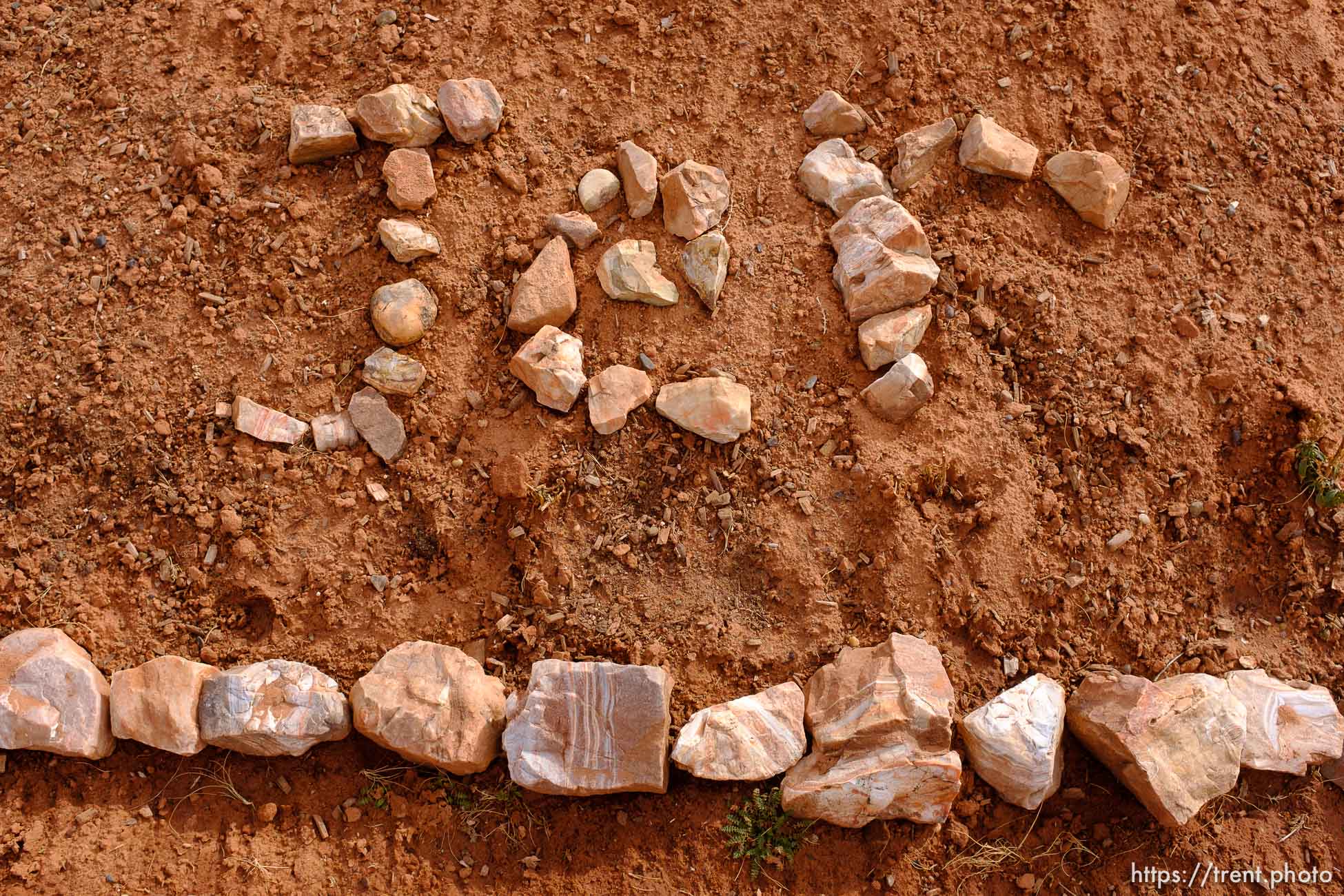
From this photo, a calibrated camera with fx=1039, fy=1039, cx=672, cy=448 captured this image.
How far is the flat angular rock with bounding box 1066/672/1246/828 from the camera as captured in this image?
281cm

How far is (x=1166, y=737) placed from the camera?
9.35 ft

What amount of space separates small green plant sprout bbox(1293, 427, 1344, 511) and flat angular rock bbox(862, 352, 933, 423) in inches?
46.8

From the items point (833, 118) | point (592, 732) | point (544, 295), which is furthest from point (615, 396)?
point (833, 118)

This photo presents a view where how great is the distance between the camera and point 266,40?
3.57 metres

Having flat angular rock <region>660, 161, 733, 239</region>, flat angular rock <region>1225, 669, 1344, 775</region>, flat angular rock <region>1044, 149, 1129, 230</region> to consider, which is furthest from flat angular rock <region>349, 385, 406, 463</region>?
flat angular rock <region>1225, 669, 1344, 775</region>

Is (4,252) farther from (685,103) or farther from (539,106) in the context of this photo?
(685,103)

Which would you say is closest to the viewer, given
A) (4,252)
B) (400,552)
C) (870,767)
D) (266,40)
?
(870,767)

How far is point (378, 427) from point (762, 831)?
64.0 inches

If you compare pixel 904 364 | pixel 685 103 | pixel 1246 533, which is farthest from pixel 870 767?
pixel 685 103

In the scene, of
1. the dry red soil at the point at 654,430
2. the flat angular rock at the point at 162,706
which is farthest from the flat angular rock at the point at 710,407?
the flat angular rock at the point at 162,706

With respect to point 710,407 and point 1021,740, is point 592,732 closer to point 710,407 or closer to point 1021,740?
point 710,407

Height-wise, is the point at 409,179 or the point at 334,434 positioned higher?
the point at 409,179

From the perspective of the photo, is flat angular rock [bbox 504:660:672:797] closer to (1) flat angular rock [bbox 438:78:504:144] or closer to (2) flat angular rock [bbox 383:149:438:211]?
(2) flat angular rock [bbox 383:149:438:211]

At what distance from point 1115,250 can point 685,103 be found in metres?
1.52
